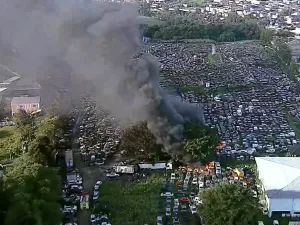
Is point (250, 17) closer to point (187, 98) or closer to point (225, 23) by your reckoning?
point (225, 23)

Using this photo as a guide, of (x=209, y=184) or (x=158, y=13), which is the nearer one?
(x=209, y=184)

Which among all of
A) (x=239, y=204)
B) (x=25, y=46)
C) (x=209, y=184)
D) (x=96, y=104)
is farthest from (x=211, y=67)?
(x=239, y=204)

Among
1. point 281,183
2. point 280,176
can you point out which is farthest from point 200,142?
point 281,183

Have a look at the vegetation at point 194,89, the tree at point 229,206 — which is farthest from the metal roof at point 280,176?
the vegetation at point 194,89

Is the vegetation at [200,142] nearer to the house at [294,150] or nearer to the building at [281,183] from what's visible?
the building at [281,183]

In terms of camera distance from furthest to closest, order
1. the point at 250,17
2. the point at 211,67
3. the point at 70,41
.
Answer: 1. the point at 250,17
2. the point at 211,67
3. the point at 70,41

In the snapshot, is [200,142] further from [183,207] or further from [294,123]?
[294,123]

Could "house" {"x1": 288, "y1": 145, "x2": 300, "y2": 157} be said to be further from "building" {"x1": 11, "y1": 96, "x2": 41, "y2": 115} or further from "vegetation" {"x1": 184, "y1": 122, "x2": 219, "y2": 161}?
"building" {"x1": 11, "y1": 96, "x2": 41, "y2": 115}
